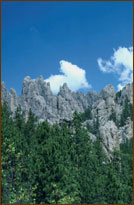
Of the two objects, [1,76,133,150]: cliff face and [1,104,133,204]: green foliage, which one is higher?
[1,76,133,150]: cliff face

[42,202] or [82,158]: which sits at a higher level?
[82,158]

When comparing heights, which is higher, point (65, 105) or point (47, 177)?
point (65, 105)

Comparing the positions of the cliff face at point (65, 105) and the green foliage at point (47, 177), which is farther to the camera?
the cliff face at point (65, 105)

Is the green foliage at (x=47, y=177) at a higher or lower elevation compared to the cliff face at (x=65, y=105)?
lower

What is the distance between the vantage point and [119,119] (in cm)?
13525

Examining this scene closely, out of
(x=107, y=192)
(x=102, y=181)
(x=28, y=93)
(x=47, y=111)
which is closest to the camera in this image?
(x=107, y=192)

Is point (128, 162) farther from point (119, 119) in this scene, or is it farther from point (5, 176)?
point (119, 119)

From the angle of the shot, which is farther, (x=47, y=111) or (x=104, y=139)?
(x=47, y=111)

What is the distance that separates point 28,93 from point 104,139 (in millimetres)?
128376

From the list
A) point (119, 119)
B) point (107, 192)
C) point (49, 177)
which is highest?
point (119, 119)

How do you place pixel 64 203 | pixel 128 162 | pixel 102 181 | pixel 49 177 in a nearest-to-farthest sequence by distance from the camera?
1. pixel 64 203
2. pixel 49 177
3. pixel 102 181
4. pixel 128 162

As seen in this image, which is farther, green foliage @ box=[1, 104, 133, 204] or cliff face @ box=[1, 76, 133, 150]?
cliff face @ box=[1, 76, 133, 150]

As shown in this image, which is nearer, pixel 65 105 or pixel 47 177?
pixel 47 177

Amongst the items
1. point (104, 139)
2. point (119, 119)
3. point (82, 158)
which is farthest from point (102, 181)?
point (119, 119)
